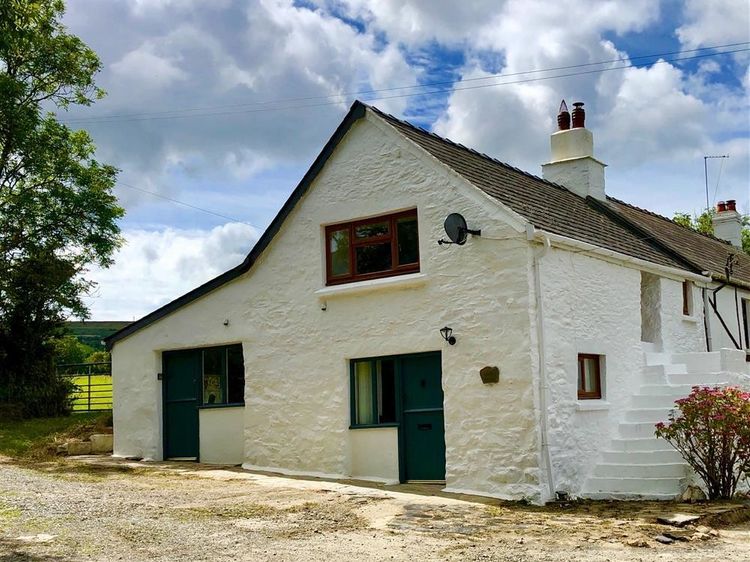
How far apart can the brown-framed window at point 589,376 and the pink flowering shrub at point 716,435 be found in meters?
1.71

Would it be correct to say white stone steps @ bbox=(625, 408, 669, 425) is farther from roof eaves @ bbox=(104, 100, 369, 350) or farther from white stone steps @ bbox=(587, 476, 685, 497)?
roof eaves @ bbox=(104, 100, 369, 350)

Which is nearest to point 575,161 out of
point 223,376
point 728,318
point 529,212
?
point 728,318

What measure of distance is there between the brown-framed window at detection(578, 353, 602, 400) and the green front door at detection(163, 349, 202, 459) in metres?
7.92

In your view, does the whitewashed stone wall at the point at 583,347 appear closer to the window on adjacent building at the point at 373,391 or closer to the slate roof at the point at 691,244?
the window on adjacent building at the point at 373,391

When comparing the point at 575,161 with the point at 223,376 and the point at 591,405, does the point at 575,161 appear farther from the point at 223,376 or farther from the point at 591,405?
the point at 223,376

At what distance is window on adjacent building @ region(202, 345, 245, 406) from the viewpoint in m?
17.2

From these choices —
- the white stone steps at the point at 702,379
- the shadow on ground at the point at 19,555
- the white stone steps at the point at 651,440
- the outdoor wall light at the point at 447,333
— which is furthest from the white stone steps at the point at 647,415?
the shadow on ground at the point at 19,555

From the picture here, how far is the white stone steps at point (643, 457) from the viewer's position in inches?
533

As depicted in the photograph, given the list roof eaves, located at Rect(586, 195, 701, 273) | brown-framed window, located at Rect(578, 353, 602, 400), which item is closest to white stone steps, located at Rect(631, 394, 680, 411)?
brown-framed window, located at Rect(578, 353, 602, 400)

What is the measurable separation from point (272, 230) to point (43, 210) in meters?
13.2

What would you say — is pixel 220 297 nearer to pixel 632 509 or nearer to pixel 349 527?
pixel 349 527

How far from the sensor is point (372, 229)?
15.4 meters

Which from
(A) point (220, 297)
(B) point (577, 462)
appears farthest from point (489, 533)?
(A) point (220, 297)

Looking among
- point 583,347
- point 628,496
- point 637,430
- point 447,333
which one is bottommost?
point 628,496
